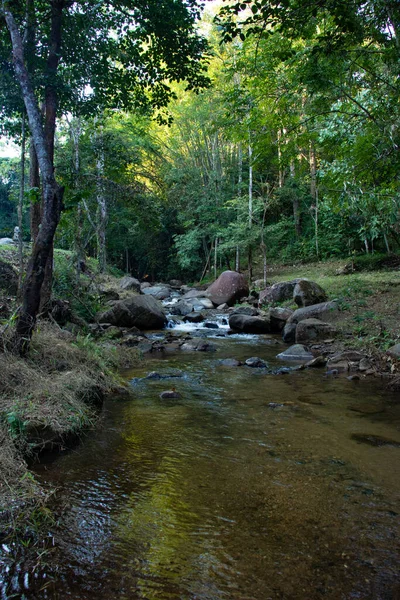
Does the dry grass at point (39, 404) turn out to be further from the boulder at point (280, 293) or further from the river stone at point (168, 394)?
the boulder at point (280, 293)

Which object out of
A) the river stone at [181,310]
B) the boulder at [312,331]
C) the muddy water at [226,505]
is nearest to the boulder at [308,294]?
the boulder at [312,331]

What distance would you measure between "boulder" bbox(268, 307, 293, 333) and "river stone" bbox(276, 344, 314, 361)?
3.55 metres

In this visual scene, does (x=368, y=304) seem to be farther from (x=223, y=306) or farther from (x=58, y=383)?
(x=58, y=383)

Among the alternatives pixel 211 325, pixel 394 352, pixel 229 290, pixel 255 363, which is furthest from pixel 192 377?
pixel 229 290

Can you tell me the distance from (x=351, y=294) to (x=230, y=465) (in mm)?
11104

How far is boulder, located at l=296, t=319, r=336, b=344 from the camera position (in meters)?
10.9

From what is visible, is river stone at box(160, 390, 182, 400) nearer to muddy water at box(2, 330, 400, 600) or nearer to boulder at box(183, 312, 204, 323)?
muddy water at box(2, 330, 400, 600)

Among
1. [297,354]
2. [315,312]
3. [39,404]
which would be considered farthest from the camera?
[315,312]

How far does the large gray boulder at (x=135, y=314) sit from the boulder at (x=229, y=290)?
241 inches

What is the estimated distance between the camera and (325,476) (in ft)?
12.1

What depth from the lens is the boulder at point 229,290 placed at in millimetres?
19562

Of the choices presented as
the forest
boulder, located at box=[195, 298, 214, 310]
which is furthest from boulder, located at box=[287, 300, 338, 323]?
boulder, located at box=[195, 298, 214, 310]

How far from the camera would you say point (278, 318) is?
1332 cm

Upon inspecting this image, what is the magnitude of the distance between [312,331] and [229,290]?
29.1 feet
